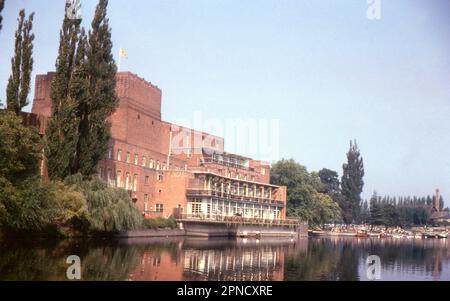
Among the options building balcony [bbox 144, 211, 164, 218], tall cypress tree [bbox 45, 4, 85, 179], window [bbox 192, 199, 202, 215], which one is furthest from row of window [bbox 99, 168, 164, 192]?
tall cypress tree [bbox 45, 4, 85, 179]

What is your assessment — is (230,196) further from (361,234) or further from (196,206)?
(361,234)

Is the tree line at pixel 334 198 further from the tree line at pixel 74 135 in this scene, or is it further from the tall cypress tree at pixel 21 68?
the tall cypress tree at pixel 21 68

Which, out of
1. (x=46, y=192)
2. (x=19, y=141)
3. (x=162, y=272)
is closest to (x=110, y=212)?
(x=46, y=192)

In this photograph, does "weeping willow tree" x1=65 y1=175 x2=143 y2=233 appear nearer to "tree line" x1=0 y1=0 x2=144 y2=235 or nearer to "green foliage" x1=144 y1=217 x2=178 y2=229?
Answer: "tree line" x1=0 y1=0 x2=144 y2=235

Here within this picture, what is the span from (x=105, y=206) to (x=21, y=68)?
12903 millimetres

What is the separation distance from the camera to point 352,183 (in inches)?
5049

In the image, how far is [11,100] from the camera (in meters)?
42.2

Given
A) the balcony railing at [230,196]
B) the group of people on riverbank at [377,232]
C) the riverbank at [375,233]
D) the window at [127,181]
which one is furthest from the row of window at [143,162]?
the group of people on riverbank at [377,232]

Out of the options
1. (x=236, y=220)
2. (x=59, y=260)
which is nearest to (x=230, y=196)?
(x=236, y=220)

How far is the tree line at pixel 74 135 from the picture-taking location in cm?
4006

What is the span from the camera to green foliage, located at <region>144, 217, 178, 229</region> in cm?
6109

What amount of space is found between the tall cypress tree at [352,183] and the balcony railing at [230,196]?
130ft
